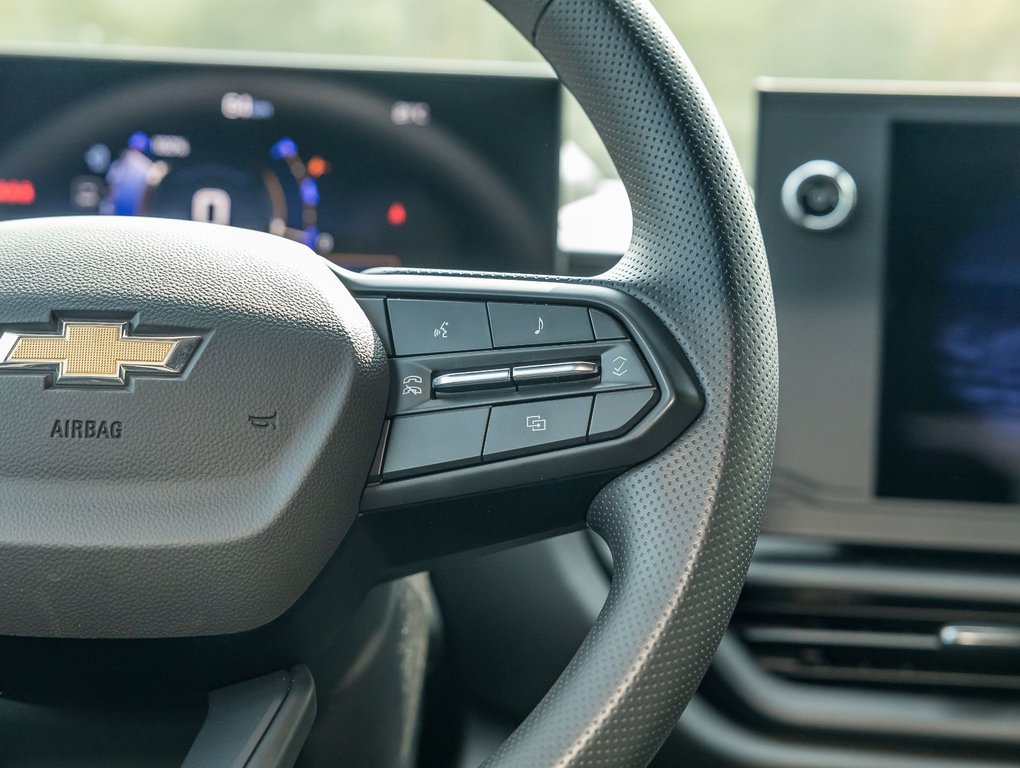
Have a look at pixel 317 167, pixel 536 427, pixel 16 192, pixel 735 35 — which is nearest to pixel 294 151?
pixel 317 167

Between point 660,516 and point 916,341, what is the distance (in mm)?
562

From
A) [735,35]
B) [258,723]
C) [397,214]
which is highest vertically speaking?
[735,35]

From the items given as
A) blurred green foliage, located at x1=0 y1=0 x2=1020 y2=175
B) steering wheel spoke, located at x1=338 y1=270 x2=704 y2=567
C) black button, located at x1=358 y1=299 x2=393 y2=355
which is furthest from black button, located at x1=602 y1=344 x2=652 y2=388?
blurred green foliage, located at x1=0 y1=0 x2=1020 y2=175

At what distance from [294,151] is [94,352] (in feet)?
2.07

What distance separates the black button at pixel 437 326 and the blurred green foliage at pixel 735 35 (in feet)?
1.97

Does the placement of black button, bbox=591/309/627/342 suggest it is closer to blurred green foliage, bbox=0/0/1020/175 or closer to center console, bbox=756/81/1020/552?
center console, bbox=756/81/1020/552

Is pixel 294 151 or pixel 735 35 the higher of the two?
pixel 735 35

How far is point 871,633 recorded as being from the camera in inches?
38.6

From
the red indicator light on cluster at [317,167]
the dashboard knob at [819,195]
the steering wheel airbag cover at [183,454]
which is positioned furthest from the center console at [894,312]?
the steering wheel airbag cover at [183,454]

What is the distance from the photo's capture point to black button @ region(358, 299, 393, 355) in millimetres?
563

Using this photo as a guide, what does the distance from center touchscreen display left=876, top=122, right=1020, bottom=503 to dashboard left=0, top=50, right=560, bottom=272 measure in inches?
13.0

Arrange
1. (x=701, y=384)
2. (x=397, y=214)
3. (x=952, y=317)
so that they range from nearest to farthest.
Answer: (x=701, y=384)
(x=952, y=317)
(x=397, y=214)

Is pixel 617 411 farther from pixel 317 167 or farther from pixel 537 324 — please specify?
pixel 317 167

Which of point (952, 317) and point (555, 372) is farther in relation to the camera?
point (952, 317)
